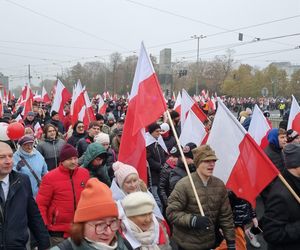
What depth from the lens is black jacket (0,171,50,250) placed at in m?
3.34

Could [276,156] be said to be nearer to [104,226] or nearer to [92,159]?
[92,159]

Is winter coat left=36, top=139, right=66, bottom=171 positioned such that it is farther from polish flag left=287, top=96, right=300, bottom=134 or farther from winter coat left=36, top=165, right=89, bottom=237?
polish flag left=287, top=96, right=300, bottom=134

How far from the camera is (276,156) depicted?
5695 mm

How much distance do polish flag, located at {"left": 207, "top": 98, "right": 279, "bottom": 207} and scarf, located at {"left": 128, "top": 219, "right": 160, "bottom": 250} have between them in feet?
4.08

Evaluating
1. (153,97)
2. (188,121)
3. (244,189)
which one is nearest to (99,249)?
(244,189)

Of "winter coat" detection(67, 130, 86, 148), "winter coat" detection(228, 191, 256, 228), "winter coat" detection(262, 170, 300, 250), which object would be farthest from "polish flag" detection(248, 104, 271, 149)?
"winter coat" detection(262, 170, 300, 250)

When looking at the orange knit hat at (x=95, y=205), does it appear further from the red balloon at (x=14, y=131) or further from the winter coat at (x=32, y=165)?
the red balloon at (x=14, y=131)

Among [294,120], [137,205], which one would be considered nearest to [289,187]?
[137,205]

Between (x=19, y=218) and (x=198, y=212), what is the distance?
1574mm

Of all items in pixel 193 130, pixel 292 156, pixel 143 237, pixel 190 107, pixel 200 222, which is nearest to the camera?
pixel 143 237

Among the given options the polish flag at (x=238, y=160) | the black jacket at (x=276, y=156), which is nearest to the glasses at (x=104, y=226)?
the polish flag at (x=238, y=160)

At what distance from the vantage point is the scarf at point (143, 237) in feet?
9.70

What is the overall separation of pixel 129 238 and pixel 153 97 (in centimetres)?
210

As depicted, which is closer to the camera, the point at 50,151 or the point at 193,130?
the point at 50,151
